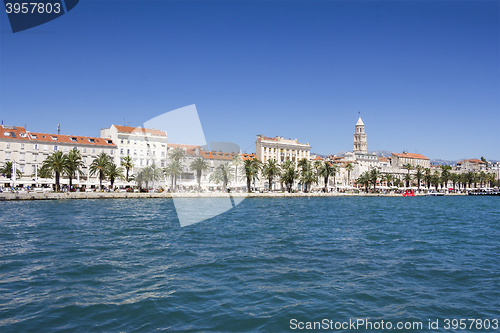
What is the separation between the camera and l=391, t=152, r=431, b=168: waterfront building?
173125mm

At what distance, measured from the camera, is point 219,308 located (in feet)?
31.0

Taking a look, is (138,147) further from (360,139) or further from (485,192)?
(485,192)

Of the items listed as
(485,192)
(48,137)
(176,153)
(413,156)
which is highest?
(413,156)

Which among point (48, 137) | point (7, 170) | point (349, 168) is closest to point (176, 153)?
point (48, 137)

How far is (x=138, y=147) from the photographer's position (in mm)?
91875

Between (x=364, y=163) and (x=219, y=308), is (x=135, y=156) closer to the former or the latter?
(x=219, y=308)

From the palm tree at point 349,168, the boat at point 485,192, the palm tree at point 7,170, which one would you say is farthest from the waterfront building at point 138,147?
the boat at point 485,192

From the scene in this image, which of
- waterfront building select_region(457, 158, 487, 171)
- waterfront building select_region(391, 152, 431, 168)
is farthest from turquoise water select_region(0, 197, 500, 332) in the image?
waterfront building select_region(457, 158, 487, 171)

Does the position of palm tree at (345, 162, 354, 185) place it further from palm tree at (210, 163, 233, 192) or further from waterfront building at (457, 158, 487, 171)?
waterfront building at (457, 158, 487, 171)

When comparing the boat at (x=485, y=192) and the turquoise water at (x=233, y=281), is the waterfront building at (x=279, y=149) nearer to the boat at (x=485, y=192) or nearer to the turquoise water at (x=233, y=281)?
the boat at (x=485, y=192)

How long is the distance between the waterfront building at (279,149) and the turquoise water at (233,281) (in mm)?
98308

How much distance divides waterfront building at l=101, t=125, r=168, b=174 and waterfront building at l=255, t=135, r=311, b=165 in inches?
1399

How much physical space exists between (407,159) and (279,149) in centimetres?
8327

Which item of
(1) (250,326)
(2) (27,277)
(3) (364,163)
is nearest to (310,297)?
(1) (250,326)
